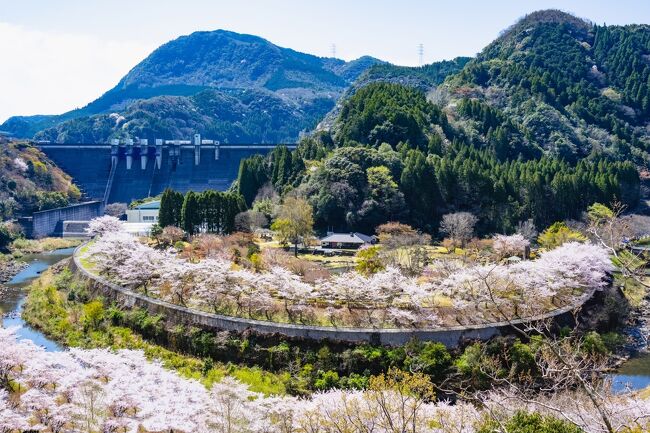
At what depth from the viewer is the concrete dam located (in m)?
73.3

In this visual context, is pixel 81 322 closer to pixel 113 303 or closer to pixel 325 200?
pixel 113 303

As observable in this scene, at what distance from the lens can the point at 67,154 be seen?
257 ft

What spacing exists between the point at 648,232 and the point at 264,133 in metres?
94.2

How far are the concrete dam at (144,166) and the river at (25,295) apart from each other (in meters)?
18.0

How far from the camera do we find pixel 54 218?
62.1 meters

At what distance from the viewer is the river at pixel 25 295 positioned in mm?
29797

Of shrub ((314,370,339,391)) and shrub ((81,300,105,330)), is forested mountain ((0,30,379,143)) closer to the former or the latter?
shrub ((81,300,105,330))

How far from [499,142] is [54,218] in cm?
4380

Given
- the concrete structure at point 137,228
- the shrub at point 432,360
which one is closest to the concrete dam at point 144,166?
the concrete structure at point 137,228

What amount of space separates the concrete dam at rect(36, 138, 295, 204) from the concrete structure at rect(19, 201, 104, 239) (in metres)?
5.33

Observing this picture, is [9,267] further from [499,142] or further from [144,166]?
[499,142]

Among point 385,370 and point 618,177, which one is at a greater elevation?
point 618,177

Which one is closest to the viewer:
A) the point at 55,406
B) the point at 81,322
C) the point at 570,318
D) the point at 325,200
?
the point at 55,406

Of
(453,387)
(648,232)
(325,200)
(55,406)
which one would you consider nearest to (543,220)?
(648,232)
